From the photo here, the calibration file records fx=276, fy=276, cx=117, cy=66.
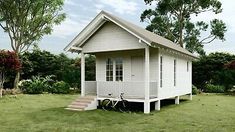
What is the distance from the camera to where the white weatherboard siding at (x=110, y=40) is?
45.1ft

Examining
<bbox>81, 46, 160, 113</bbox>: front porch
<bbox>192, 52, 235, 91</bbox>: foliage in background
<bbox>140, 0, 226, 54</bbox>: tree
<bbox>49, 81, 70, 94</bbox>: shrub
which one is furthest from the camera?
<bbox>140, 0, 226, 54</bbox>: tree

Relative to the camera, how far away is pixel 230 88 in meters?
26.1

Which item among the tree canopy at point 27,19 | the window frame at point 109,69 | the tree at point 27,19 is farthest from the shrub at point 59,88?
the window frame at point 109,69

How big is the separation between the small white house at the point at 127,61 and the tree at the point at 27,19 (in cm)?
1264

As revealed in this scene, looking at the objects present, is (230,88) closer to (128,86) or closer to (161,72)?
(161,72)

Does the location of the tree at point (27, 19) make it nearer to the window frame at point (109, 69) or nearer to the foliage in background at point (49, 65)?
the foliage in background at point (49, 65)

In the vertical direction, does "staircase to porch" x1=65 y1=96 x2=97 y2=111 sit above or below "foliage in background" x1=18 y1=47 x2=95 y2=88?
below

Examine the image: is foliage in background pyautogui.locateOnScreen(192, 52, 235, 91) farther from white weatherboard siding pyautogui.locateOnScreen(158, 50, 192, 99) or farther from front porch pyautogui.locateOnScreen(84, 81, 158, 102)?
front porch pyautogui.locateOnScreen(84, 81, 158, 102)

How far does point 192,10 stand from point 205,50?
16.6 ft

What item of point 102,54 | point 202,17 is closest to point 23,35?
point 102,54

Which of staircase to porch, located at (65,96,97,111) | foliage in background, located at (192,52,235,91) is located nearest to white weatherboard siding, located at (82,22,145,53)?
staircase to porch, located at (65,96,97,111)

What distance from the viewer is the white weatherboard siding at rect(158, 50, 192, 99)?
50.0 ft

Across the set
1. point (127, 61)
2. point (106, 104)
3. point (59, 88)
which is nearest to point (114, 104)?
point (106, 104)

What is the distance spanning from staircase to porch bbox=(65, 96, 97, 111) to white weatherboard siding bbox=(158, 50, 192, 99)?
11.3ft
